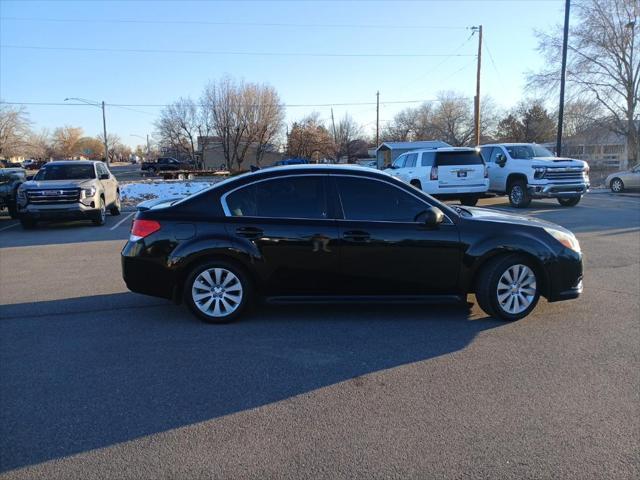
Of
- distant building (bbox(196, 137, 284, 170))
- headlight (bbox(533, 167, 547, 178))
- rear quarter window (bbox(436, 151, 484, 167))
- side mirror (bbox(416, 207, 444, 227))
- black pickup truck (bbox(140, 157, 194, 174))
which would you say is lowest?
side mirror (bbox(416, 207, 444, 227))

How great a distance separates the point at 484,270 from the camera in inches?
213

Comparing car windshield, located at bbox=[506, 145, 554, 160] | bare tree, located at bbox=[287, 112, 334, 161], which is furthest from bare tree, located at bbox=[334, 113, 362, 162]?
car windshield, located at bbox=[506, 145, 554, 160]

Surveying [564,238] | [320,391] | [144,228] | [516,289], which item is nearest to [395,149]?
[564,238]

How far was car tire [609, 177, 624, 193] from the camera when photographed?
24.6m

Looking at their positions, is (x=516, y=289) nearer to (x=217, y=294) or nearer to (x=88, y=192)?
(x=217, y=294)

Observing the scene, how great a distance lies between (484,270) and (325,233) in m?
1.75

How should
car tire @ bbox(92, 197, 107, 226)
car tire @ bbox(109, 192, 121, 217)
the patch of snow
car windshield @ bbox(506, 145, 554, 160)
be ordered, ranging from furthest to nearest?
the patch of snow → car windshield @ bbox(506, 145, 554, 160) → car tire @ bbox(109, 192, 121, 217) → car tire @ bbox(92, 197, 107, 226)

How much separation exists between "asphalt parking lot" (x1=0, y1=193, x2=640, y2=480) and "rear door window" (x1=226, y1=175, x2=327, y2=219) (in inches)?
46.1

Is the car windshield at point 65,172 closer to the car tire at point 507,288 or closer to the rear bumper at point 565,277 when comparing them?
the car tire at point 507,288

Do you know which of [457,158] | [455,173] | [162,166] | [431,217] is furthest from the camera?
[162,166]

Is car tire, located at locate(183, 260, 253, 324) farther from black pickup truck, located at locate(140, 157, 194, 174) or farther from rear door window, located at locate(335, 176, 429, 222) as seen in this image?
black pickup truck, located at locate(140, 157, 194, 174)

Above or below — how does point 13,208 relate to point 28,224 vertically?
above

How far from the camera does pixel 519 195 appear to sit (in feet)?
55.8

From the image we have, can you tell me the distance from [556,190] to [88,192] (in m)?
14.2
